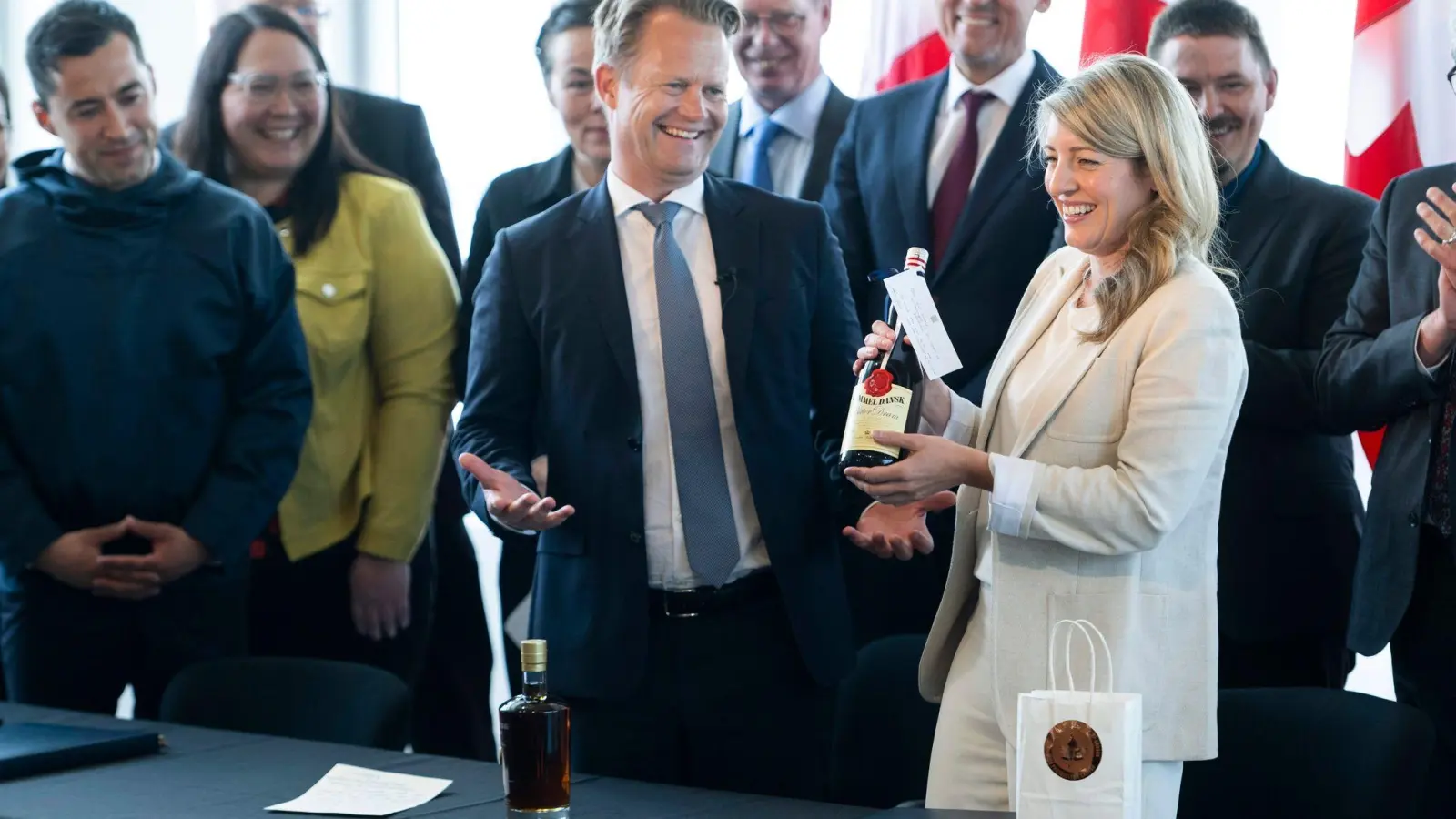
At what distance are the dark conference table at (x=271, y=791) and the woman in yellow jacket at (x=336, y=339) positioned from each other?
52.0 inches

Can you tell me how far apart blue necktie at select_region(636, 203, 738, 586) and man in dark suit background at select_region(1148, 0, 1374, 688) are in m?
1.01

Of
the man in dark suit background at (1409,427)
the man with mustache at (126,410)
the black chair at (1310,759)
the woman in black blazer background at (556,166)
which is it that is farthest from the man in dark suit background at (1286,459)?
the man with mustache at (126,410)

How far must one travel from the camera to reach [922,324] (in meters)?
2.08

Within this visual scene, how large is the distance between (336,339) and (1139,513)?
2215mm

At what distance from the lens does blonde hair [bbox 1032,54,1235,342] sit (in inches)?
79.6

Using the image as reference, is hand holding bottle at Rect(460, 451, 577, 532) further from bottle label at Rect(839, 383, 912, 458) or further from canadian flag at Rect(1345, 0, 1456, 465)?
canadian flag at Rect(1345, 0, 1456, 465)

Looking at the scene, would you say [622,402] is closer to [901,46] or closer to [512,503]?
[512,503]

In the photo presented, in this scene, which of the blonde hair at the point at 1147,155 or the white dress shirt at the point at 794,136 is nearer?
the blonde hair at the point at 1147,155

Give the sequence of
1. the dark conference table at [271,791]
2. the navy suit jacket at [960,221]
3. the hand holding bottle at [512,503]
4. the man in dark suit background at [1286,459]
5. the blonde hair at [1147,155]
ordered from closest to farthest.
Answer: the dark conference table at [271,791] < the blonde hair at [1147,155] < the hand holding bottle at [512,503] < the man in dark suit background at [1286,459] < the navy suit jacket at [960,221]

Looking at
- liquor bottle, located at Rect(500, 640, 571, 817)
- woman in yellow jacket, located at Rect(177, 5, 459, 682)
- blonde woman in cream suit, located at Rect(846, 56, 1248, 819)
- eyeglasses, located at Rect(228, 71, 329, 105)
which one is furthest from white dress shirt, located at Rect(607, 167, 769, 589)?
eyeglasses, located at Rect(228, 71, 329, 105)

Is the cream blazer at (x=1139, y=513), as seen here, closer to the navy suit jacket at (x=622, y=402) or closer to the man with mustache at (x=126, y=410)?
the navy suit jacket at (x=622, y=402)

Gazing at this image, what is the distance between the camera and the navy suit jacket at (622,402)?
2.48 m

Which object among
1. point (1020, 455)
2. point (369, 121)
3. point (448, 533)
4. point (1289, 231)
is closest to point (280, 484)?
point (448, 533)

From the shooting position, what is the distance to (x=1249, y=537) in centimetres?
290
